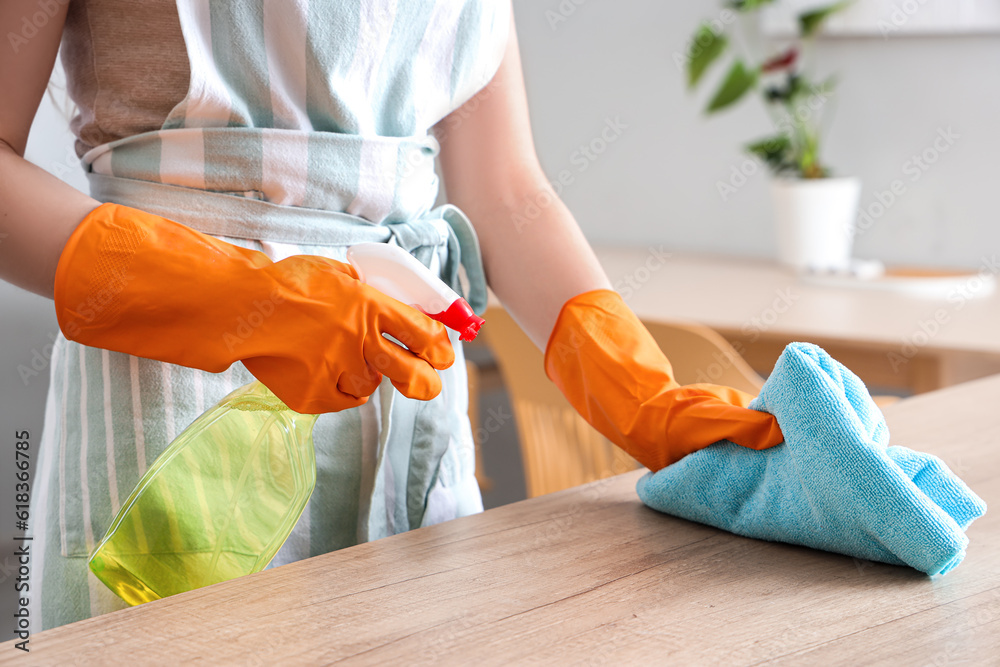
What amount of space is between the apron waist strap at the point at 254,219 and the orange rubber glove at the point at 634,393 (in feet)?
0.42

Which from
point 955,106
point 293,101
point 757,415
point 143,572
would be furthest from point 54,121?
point 955,106

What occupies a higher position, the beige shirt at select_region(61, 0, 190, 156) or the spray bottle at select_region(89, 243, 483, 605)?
the beige shirt at select_region(61, 0, 190, 156)

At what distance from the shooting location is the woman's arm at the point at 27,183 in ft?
1.86

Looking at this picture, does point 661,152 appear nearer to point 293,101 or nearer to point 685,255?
point 685,255

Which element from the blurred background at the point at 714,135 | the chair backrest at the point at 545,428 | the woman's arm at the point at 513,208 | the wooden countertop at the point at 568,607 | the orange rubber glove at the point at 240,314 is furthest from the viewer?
the blurred background at the point at 714,135

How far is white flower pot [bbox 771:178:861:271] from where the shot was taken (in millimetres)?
1865

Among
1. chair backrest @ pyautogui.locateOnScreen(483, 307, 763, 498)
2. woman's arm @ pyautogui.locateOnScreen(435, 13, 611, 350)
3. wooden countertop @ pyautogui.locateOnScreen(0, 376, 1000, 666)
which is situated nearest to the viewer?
wooden countertop @ pyautogui.locateOnScreen(0, 376, 1000, 666)

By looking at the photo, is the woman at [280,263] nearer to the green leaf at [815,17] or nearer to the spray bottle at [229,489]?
the spray bottle at [229,489]

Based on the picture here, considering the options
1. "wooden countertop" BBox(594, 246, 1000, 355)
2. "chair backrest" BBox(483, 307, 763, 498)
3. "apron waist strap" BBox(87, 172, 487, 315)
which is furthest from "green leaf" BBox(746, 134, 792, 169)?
"apron waist strap" BBox(87, 172, 487, 315)

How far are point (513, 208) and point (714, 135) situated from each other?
1.51 metres

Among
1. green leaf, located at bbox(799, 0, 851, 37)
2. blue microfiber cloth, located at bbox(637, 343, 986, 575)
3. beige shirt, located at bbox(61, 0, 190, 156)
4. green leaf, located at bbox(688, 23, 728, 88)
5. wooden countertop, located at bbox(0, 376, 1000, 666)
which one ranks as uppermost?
green leaf, located at bbox(799, 0, 851, 37)

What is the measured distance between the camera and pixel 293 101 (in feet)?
2.15

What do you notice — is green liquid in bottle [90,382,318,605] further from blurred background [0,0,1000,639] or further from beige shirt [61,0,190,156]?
blurred background [0,0,1000,639]

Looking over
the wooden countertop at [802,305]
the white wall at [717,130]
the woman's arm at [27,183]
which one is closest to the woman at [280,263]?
the woman's arm at [27,183]
